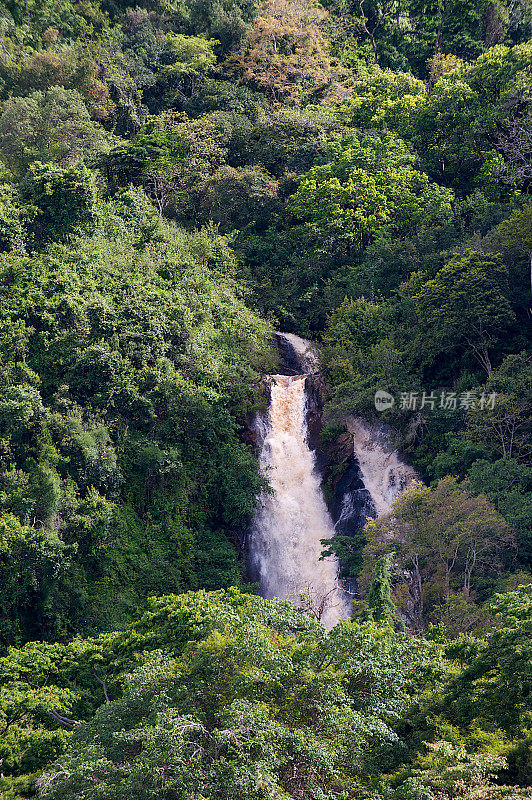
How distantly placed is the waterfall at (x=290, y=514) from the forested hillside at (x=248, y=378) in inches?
26.0

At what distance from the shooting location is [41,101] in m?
31.5

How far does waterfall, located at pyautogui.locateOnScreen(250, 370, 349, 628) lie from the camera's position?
2175 centimetres

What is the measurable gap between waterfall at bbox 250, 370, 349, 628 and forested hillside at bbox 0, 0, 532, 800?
661 millimetres

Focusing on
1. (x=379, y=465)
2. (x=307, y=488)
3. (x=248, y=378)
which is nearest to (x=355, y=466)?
(x=379, y=465)

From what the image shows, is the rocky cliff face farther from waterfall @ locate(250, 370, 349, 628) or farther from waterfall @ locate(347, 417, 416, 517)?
waterfall @ locate(250, 370, 349, 628)

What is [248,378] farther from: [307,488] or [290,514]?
Result: [290,514]

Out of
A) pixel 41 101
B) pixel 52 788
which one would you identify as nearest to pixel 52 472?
pixel 52 788

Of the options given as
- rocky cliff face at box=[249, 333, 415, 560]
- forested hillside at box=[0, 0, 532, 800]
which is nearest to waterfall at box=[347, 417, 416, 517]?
rocky cliff face at box=[249, 333, 415, 560]

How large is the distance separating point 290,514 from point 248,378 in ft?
13.6

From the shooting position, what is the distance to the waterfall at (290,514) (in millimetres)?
21750

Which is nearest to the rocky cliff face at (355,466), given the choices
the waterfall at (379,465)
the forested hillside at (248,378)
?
the waterfall at (379,465)

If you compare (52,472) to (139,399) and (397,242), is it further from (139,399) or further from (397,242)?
(397,242)

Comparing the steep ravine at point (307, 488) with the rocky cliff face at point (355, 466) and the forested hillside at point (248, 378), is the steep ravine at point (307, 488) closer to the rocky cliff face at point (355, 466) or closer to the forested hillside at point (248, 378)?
the rocky cliff face at point (355, 466)

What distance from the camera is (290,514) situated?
75.3ft
